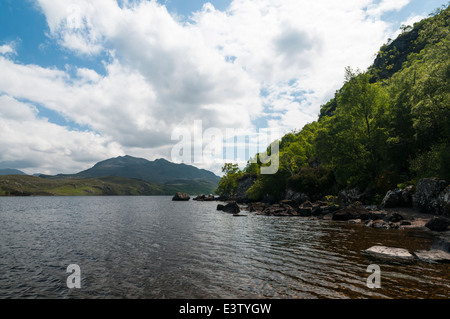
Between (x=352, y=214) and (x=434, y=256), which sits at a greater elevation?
(x=434, y=256)

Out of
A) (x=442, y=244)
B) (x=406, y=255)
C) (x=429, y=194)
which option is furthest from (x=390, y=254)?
(x=429, y=194)

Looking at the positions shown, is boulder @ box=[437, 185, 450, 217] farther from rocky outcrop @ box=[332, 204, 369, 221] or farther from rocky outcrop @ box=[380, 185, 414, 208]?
rocky outcrop @ box=[332, 204, 369, 221]

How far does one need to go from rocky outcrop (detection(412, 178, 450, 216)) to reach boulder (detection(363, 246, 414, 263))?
18.5 meters

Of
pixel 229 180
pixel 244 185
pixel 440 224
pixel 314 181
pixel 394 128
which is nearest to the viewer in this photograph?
pixel 440 224

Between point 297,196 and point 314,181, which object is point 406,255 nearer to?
point 314,181

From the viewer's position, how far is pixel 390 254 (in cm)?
1680

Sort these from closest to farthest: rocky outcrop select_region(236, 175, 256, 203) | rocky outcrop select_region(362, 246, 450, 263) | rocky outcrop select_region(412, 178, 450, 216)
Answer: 1. rocky outcrop select_region(362, 246, 450, 263)
2. rocky outcrop select_region(412, 178, 450, 216)
3. rocky outcrop select_region(236, 175, 256, 203)

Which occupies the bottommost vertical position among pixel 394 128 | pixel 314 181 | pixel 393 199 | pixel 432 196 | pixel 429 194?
pixel 393 199

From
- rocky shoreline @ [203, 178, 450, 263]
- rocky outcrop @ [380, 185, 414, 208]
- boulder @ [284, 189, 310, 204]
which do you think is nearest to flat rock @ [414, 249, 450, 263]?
rocky shoreline @ [203, 178, 450, 263]

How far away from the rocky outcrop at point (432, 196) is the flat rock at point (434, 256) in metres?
17.1

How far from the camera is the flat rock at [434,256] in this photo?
50.6ft

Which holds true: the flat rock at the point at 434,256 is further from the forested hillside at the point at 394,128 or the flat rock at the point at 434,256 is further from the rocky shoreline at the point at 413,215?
the forested hillside at the point at 394,128

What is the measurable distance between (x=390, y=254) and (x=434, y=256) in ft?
8.41

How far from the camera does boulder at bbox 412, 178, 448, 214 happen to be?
3050 centimetres
